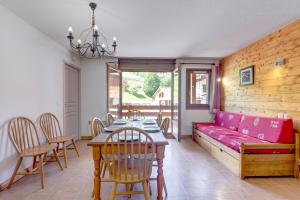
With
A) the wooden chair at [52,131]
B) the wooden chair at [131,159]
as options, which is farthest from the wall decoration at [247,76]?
the wooden chair at [52,131]

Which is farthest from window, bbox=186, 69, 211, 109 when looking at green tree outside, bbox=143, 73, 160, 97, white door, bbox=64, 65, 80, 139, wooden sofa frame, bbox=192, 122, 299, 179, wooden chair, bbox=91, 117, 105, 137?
green tree outside, bbox=143, 73, 160, 97

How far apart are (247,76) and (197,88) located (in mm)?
1857

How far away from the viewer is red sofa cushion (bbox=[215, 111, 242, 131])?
4.62 metres

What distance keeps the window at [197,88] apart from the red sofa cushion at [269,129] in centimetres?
195

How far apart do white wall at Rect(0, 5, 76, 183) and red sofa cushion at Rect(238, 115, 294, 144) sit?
12.7ft

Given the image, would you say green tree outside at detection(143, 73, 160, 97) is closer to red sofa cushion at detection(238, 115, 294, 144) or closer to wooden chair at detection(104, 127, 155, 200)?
red sofa cushion at detection(238, 115, 294, 144)

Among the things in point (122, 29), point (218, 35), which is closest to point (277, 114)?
point (218, 35)

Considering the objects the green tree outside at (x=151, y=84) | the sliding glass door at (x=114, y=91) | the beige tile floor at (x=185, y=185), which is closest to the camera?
the beige tile floor at (x=185, y=185)

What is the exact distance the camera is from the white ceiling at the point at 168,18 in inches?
102

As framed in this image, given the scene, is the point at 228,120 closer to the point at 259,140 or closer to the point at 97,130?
the point at 259,140

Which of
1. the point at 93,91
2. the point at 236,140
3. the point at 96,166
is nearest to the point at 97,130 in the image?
the point at 96,166

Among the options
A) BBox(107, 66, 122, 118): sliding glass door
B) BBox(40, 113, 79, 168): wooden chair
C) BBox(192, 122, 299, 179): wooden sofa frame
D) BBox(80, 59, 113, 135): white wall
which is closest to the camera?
BBox(192, 122, 299, 179): wooden sofa frame

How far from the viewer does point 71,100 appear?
5371mm

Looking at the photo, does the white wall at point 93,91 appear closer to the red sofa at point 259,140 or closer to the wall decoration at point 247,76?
the red sofa at point 259,140
